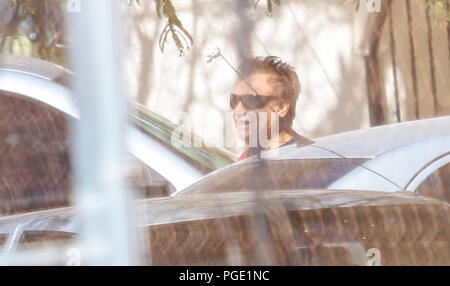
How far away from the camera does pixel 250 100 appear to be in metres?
1.98

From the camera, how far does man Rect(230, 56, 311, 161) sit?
1865 millimetres

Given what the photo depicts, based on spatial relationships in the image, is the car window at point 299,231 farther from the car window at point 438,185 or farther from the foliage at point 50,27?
the foliage at point 50,27

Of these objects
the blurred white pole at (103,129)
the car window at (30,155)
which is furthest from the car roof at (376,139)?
the blurred white pole at (103,129)

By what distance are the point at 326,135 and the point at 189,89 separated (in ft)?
1.39

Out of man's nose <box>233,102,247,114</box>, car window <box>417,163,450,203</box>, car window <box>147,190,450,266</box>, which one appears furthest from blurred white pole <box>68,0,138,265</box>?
car window <box>417,163,450,203</box>

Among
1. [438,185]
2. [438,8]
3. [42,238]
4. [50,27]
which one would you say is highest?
[438,8]

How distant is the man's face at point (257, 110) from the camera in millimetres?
1856

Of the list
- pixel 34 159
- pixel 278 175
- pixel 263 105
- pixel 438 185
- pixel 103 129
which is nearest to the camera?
pixel 103 129

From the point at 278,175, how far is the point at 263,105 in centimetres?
21

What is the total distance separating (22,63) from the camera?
222 cm

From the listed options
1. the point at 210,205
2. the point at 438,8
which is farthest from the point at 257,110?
the point at 438,8

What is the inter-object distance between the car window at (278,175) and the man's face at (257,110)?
9 centimetres

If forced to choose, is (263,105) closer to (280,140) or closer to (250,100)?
(250,100)
